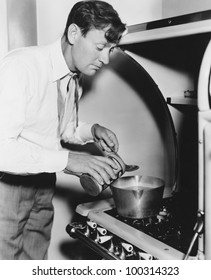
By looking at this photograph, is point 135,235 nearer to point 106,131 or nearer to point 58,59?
point 106,131

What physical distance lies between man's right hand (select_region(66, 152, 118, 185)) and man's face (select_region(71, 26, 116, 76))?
1.41 feet

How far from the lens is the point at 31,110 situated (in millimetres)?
1554

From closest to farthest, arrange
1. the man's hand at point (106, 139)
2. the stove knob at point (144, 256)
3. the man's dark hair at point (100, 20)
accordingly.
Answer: the stove knob at point (144, 256) < the man's dark hair at point (100, 20) < the man's hand at point (106, 139)

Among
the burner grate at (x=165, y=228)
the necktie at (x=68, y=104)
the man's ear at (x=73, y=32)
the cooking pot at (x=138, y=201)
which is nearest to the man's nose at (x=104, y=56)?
the man's ear at (x=73, y=32)

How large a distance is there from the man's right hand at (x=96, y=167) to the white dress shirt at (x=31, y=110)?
0.06 meters

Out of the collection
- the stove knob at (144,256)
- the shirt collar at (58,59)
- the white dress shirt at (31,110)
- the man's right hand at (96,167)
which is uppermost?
the shirt collar at (58,59)

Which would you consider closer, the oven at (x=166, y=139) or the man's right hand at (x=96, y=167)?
the oven at (x=166, y=139)

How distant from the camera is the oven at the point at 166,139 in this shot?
1.12m

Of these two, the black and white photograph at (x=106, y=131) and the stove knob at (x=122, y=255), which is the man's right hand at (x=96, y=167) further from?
the stove knob at (x=122, y=255)

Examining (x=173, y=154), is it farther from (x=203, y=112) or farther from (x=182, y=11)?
(x=203, y=112)

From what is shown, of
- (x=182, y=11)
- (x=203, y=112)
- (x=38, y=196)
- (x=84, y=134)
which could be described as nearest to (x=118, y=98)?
(x=84, y=134)

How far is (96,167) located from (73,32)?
0.61 meters

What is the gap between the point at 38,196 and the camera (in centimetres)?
186

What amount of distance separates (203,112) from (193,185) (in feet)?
3.20
